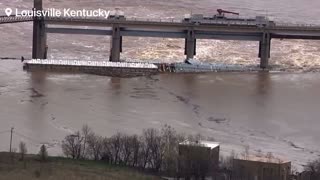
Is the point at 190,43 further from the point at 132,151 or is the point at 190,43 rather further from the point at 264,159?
the point at 264,159

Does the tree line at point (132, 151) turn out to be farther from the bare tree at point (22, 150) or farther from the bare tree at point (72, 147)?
the bare tree at point (22, 150)

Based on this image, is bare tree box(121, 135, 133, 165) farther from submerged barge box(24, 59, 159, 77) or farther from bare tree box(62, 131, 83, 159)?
submerged barge box(24, 59, 159, 77)

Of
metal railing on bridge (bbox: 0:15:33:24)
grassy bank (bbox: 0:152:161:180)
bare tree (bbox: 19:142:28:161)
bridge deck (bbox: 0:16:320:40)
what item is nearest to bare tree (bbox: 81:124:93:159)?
grassy bank (bbox: 0:152:161:180)

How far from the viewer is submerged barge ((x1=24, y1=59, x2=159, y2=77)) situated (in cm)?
3691

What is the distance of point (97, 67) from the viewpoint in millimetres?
37344

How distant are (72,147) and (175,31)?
20139mm

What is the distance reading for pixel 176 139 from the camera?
21.8 metres

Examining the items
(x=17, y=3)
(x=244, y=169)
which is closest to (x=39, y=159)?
(x=244, y=169)

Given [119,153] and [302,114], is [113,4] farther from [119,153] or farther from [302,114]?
[119,153]

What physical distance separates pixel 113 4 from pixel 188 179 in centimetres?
3817

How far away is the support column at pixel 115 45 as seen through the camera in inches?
1565

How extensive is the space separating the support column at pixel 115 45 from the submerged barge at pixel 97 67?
1.72m

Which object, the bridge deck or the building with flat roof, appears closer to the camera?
the building with flat roof

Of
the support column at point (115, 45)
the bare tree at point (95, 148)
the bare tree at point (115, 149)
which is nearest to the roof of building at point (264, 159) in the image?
the bare tree at point (115, 149)
